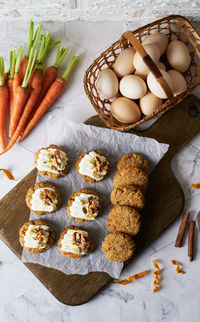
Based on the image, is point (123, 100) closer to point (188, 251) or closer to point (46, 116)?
point (46, 116)

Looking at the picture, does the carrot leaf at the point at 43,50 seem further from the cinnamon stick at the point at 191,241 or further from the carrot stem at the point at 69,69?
the cinnamon stick at the point at 191,241

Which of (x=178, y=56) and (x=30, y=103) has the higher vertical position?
(x=178, y=56)

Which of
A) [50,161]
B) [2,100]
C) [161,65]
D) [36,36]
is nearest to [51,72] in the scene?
[36,36]

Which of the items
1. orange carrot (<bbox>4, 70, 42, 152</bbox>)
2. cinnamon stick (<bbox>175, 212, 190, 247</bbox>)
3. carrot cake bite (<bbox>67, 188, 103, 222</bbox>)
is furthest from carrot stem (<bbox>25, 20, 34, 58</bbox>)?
cinnamon stick (<bbox>175, 212, 190, 247</bbox>)

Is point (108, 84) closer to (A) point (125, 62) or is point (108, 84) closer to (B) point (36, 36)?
(A) point (125, 62)

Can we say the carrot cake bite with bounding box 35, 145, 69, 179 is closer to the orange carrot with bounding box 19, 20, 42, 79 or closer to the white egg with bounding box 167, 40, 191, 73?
the orange carrot with bounding box 19, 20, 42, 79

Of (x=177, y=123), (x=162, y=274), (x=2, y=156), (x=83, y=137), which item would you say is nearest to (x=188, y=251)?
(x=162, y=274)
